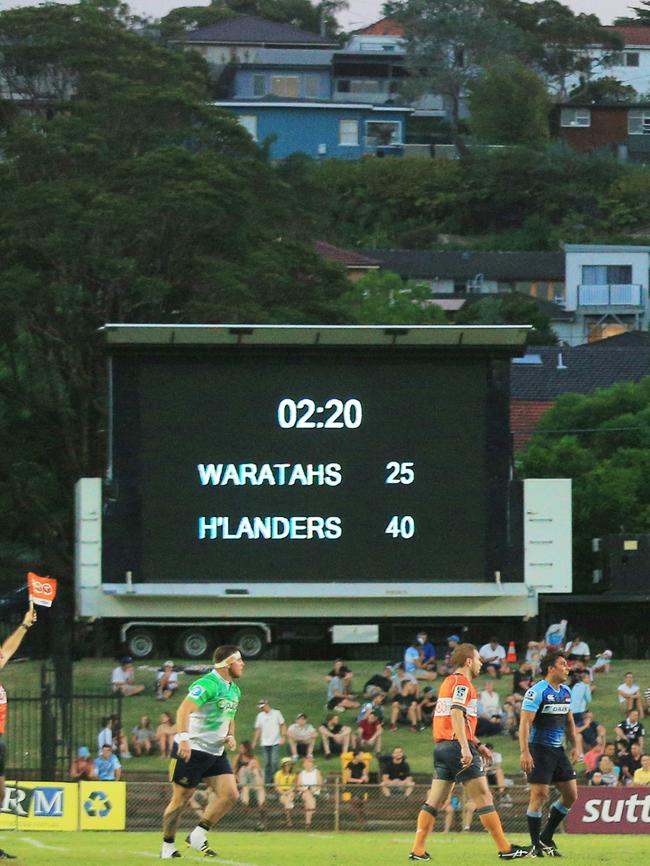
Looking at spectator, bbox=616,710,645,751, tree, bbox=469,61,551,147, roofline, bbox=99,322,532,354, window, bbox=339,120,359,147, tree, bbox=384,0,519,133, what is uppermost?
tree, bbox=384,0,519,133

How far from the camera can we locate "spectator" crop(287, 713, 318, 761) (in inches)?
1087

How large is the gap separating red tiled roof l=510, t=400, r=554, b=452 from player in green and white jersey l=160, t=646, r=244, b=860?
5002 centimetres

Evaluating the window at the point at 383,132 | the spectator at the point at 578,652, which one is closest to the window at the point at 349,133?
the window at the point at 383,132

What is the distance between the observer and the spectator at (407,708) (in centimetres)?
2988

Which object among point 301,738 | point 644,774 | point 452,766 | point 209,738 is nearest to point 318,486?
point 301,738

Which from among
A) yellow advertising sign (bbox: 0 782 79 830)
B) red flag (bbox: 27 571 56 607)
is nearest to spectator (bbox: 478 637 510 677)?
yellow advertising sign (bbox: 0 782 79 830)

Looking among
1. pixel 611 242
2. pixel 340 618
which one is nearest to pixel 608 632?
pixel 340 618

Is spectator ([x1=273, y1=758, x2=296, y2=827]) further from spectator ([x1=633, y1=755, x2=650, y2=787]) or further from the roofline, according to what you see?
the roofline

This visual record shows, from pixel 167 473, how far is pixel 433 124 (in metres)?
88.5

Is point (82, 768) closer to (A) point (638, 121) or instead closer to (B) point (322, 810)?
(B) point (322, 810)

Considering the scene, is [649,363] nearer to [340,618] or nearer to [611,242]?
[611,242]

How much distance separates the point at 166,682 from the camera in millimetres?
31156

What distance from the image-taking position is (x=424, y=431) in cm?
3061

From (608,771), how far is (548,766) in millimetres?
10540
